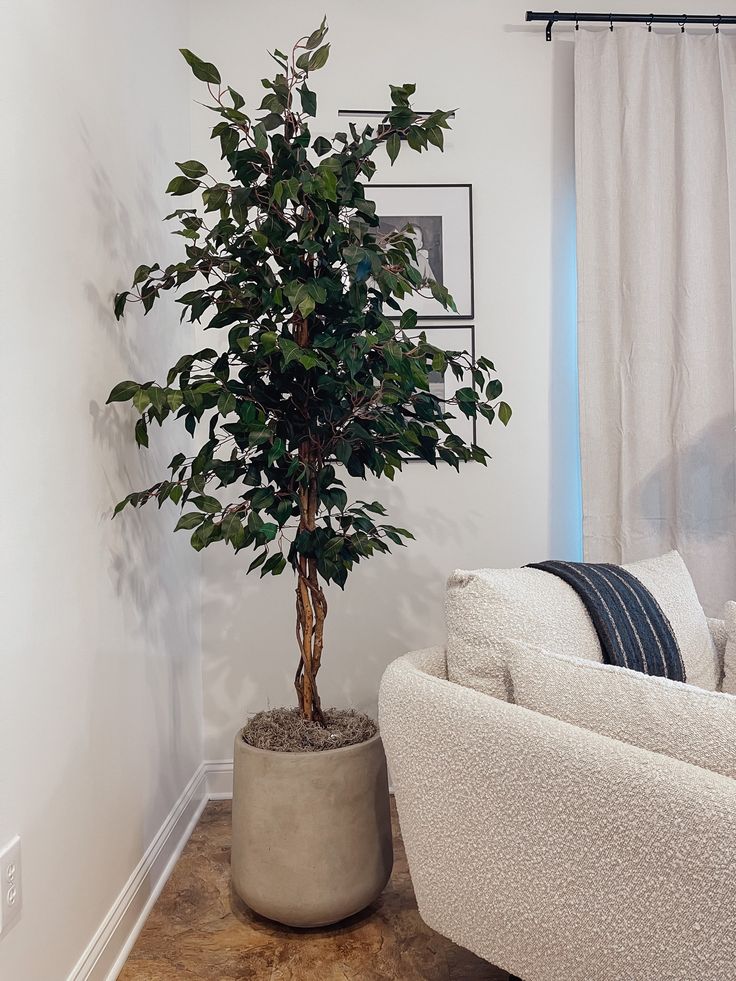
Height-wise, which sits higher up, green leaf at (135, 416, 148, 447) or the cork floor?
green leaf at (135, 416, 148, 447)

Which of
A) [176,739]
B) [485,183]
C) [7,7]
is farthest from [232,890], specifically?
[485,183]

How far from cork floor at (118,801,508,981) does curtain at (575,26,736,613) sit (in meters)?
1.29

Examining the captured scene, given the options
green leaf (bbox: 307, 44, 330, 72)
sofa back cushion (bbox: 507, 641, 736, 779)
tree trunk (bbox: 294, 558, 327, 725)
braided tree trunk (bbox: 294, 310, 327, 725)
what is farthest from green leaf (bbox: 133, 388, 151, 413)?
sofa back cushion (bbox: 507, 641, 736, 779)

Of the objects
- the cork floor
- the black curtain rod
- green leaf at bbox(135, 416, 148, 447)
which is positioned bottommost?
the cork floor

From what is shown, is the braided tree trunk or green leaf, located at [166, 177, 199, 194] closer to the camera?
green leaf, located at [166, 177, 199, 194]

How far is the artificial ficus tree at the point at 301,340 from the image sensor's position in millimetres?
1750

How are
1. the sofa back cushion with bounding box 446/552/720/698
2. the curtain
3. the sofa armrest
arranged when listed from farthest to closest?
the curtain, the sofa back cushion with bounding box 446/552/720/698, the sofa armrest

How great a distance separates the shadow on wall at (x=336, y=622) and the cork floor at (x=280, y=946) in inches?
28.3

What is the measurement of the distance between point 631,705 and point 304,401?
3.17 ft

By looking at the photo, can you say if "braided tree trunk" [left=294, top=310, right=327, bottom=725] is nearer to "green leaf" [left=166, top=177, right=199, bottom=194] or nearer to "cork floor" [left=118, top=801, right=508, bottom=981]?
"green leaf" [left=166, top=177, right=199, bottom=194]

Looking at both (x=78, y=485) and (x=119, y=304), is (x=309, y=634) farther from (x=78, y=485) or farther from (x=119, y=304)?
(x=119, y=304)

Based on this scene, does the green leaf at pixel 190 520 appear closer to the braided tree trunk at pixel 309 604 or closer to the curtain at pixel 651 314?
the braided tree trunk at pixel 309 604

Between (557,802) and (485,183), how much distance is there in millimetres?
2127

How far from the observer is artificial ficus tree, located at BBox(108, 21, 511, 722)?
1750mm
